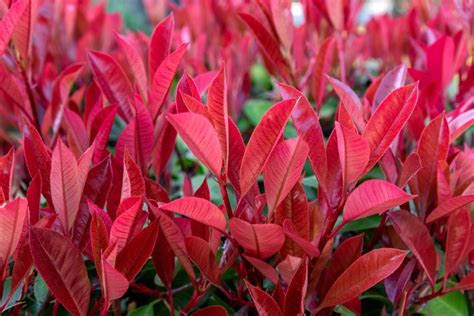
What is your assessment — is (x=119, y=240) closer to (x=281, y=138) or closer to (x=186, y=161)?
(x=281, y=138)

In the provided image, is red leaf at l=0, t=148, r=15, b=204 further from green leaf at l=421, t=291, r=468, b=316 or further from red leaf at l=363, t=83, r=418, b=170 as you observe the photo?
green leaf at l=421, t=291, r=468, b=316

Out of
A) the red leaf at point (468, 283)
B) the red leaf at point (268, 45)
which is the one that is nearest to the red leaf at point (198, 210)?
the red leaf at point (468, 283)

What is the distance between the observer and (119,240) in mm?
846

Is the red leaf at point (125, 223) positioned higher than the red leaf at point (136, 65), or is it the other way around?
the red leaf at point (136, 65)

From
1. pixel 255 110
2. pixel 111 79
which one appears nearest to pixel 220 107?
pixel 111 79

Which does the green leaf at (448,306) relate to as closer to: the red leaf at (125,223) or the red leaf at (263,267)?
the red leaf at (263,267)

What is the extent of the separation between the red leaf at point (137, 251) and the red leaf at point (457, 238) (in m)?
0.48

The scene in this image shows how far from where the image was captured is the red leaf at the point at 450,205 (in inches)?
35.4

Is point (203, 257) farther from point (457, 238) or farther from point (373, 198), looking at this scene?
point (457, 238)

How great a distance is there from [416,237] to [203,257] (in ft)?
1.15

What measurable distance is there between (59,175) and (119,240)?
0.14 m

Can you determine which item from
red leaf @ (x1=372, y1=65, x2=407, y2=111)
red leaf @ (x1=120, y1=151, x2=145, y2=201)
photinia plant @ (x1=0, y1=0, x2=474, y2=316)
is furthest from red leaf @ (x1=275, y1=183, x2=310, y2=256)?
red leaf @ (x1=372, y1=65, x2=407, y2=111)

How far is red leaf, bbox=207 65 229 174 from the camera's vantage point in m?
0.84

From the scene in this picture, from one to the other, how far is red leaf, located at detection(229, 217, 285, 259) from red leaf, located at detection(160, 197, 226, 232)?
20 mm
